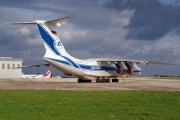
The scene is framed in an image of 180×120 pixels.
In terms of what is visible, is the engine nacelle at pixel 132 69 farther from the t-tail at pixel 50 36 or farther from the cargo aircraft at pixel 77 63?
the t-tail at pixel 50 36

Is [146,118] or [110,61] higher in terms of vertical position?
[110,61]

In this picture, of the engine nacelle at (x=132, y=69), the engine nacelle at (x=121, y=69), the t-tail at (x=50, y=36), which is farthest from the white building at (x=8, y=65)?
the t-tail at (x=50, y=36)

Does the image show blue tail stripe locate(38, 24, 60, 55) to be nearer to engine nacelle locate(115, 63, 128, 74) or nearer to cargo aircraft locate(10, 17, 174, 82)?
cargo aircraft locate(10, 17, 174, 82)

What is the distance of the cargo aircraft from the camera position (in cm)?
4647

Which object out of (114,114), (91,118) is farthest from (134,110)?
(91,118)

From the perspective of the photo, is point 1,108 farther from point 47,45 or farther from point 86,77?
point 86,77

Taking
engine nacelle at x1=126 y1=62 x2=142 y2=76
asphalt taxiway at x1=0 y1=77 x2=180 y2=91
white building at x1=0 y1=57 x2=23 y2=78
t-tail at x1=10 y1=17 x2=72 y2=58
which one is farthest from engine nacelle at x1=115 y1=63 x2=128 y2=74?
white building at x1=0 y1=57 x2=23 y2=78

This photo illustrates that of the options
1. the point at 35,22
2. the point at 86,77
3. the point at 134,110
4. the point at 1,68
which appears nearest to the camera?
the point at 134,110

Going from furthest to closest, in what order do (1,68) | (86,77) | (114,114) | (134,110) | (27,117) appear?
(1,68) → (86,77) → (134,110) → (114,114) → (27,117)

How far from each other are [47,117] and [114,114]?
2.58 metres

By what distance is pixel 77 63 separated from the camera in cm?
4966

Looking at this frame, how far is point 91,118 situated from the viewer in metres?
12.8

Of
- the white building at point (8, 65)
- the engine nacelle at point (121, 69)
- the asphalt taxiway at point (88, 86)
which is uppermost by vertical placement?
the white building at point (8, 65)

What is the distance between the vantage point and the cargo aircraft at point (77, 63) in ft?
152
